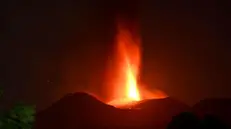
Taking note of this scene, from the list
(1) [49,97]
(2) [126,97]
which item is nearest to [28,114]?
(1) [49,97]

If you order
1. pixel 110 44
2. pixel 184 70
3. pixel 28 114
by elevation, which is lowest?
pixel 28 114

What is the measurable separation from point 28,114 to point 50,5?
13.8 feet

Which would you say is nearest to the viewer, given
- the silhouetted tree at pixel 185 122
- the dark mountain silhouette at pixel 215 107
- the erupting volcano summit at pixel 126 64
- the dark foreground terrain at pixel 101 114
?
the silhouetted tree at pixel 185 122

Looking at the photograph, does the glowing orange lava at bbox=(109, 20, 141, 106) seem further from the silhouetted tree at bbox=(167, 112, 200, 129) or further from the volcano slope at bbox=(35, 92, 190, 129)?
the silhouetted tree at bbox=(167, 112, 200, 129)

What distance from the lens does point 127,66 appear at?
7082 millimetres

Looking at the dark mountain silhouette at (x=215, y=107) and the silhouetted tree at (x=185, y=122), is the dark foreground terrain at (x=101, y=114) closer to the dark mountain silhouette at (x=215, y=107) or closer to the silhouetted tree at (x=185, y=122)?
the dark mountain silhouette at (x=215, y=107)

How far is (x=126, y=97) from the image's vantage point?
22.9 feet

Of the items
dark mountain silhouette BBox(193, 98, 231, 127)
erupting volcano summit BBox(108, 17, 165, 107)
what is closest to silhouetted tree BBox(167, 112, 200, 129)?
dark mountain silhouette BBox(193, 98, 231, 127)

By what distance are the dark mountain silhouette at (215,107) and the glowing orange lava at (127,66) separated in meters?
1.01

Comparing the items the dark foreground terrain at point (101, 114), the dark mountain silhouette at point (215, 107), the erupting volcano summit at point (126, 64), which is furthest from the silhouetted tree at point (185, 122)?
the erupting volcano summit at point (126, 64)

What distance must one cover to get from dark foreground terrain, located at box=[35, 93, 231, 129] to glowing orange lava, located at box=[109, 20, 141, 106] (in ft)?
2.27

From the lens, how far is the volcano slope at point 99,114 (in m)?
5.79

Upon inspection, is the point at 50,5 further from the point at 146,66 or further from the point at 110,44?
the point at 146,66

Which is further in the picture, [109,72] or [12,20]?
[109,72]
